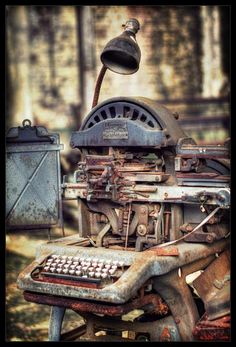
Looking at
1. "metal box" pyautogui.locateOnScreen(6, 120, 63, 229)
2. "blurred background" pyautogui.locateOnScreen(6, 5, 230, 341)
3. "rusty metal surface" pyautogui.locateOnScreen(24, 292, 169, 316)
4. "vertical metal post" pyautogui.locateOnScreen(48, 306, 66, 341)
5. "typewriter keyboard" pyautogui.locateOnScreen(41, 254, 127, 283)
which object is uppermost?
"blurred background" pyautogui.locateOnScreen(6, 5, 230, 341)

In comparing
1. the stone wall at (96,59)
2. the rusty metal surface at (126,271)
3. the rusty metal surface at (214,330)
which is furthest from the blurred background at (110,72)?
the rusty metal surface at (214,330)

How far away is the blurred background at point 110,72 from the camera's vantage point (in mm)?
11344

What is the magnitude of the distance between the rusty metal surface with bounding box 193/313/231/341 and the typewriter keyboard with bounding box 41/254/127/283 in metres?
0.76

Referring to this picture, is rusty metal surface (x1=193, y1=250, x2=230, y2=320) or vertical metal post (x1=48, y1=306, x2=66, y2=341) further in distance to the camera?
vertical metal post (x1=48, y1=306, x2=66, y2=341)

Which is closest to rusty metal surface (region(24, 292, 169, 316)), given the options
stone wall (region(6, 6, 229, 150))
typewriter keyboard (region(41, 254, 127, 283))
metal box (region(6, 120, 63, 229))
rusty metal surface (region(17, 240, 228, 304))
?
rusty metal surface (region(17, 240, 228, 304))

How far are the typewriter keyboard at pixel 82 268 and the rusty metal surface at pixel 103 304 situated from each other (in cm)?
19

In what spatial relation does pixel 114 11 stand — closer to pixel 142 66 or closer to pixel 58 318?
pixel 142 66

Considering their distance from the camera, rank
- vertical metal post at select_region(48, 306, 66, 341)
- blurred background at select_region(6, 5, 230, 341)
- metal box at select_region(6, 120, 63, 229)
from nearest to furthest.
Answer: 1. vertical metal post at select_region(48, 306, 66, 341)
2. metal box at select_region(6, 120, 63, 229)
3. blurred background at select_region(6, 5, 230, 341)

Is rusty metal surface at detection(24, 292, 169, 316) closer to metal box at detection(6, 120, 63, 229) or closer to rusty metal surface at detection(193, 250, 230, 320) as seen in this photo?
rusty metal surface at detection(193, 250, 230, 320)

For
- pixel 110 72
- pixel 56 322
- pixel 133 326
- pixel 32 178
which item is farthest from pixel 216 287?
pixel 110 72

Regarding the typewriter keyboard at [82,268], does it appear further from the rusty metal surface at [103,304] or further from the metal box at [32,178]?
the metal box at [32,178]

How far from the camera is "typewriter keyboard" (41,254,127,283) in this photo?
4491 millimetres

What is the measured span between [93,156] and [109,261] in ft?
3.37

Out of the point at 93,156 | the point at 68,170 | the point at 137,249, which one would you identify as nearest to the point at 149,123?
the point at 93,156
